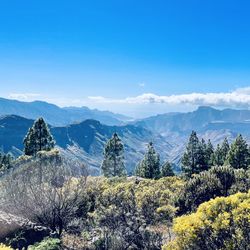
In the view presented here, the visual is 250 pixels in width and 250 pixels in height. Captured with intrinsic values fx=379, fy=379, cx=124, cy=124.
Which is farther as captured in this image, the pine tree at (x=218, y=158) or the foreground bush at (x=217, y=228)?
the pine tree at (x=218, y=158)

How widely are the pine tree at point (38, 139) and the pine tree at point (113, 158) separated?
600 inches

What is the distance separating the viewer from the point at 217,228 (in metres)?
12.8

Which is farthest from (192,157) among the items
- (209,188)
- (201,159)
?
(209,188)

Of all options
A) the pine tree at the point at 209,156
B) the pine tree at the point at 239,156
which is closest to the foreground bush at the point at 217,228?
the pine tree at the point at 239,156

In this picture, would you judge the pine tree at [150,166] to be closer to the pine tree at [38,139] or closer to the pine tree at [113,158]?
the pine tree at [113,158]

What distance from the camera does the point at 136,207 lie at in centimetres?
2064

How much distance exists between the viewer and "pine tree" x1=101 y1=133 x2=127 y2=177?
70438 mm

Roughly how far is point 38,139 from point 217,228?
156 ft

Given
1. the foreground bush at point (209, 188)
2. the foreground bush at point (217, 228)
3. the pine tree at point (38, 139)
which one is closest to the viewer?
the foreground bush at point (217, 228)

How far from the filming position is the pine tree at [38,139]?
187 ft

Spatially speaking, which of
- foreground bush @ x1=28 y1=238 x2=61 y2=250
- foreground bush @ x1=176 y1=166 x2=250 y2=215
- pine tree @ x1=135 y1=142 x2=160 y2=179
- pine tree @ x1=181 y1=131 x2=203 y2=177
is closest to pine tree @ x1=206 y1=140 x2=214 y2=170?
pine tree @ x1=181 y1=131 x2=203 y2=177

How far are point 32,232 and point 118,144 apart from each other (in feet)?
163

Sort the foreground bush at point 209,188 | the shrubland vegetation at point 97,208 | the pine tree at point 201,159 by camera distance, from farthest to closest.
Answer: the pine tree at point 201,159
the foreground bush at point 209,188
the shrubland vegetation at point 97,208

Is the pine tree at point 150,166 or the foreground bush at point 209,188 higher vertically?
the foreground bush at point 209,188
